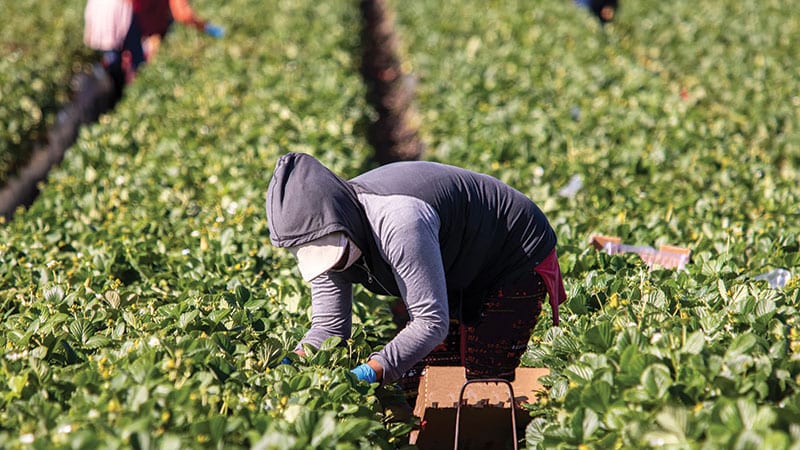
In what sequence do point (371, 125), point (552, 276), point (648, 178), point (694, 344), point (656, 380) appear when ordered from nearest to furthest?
point (656, 380), point (694, 344), point (552, 276), point (648, 178), point (371, 125)

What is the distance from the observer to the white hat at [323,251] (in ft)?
9.02

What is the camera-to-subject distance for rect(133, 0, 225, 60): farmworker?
10227mm

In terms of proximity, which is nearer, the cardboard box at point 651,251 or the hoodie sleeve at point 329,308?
the hoodie sleeve at point 329,308

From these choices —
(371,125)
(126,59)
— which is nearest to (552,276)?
(371,125)

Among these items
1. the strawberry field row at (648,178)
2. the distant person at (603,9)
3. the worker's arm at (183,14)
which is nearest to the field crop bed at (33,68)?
the worker's arm at (183,14)

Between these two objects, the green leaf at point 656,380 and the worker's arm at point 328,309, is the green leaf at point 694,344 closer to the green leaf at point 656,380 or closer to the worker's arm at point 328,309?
the green leaf at point 656,380

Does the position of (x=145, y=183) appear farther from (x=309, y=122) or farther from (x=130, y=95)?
(x=130, y=95)

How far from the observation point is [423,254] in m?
2.75

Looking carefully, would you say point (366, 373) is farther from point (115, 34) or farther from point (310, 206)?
point (115, 34)

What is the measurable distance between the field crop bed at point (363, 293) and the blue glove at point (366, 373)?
6 cm

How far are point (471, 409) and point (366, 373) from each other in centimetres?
54

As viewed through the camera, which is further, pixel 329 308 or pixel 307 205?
pixel 329 308

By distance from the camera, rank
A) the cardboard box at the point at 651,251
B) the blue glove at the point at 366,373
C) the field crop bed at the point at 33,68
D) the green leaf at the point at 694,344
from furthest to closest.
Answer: the field crop bed at the point at 33,68 → the cardboard box at the point at 651,251 → the blue glove at the point at 366,373 → the green leaf at the point at 694,344

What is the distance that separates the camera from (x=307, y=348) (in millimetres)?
3010
